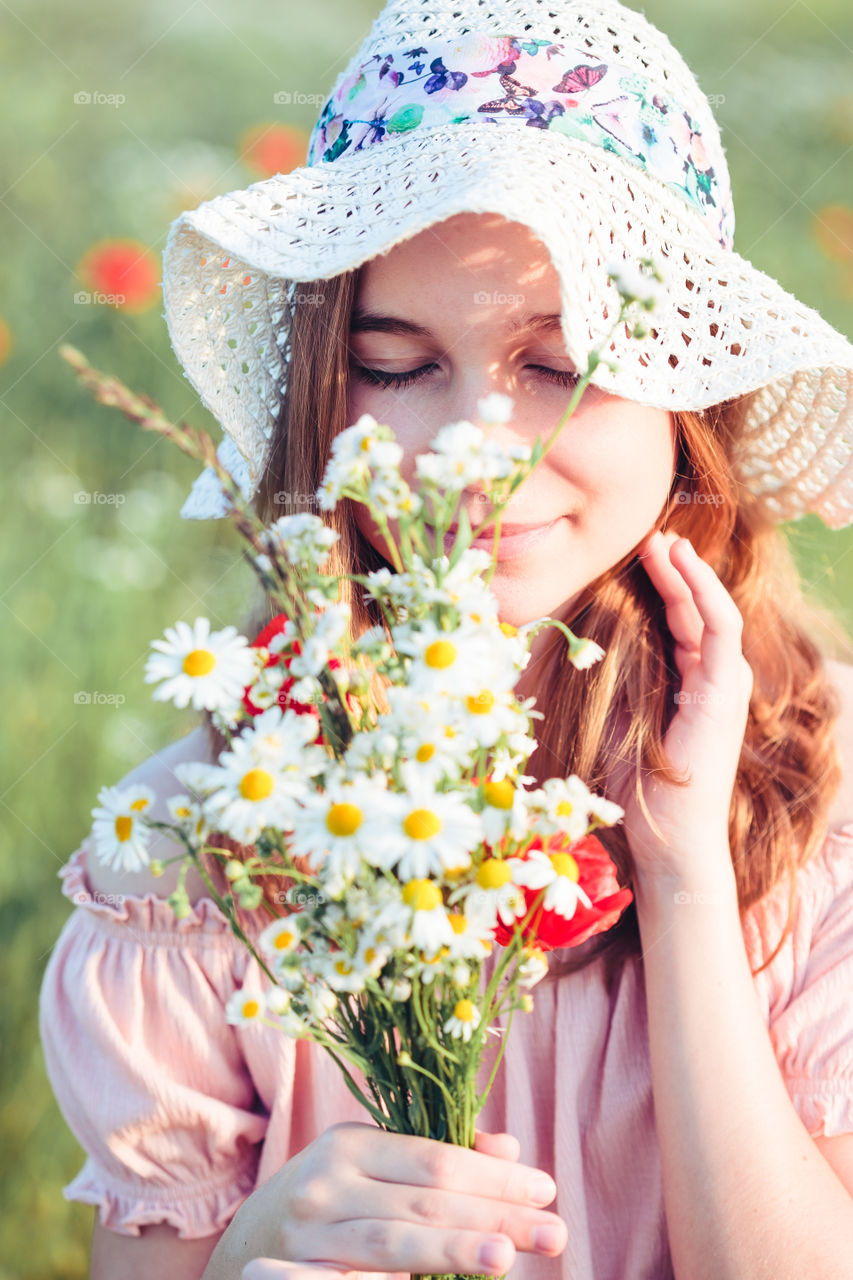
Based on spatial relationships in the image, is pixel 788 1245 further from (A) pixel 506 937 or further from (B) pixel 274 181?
(B) pixel 274 181

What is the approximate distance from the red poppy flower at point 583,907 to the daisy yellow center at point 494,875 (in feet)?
0.35


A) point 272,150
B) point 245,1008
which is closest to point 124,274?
point 272,150

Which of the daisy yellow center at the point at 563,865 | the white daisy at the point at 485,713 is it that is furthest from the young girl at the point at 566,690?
the white daisy at the point at 485,713

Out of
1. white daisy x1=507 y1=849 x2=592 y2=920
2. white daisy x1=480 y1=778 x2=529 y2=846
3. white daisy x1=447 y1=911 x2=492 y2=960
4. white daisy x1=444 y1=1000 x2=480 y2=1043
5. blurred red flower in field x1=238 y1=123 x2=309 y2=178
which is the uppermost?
blurred red flower in field x1=238 y1=123 x2=309 y2=178

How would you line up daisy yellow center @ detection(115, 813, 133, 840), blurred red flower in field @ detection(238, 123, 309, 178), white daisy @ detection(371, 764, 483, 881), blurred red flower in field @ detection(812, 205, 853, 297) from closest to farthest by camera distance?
white daisy @ detection(371, 764, 483, 881)
daisy yellow center @ detection(115, 813, 133, 840)
blurred red flower in field @ detection(238, 123, 309, 178)
blurred red flower in field @ detection(812, 205, 853, 297)

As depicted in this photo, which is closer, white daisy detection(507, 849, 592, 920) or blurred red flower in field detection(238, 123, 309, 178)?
white daisy detection(507, 849, 592, 920)

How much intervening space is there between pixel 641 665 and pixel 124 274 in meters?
1.89

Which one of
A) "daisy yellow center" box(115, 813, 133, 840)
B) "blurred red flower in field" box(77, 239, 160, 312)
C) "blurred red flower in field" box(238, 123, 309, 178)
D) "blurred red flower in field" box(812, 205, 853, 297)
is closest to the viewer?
"daisy yellow center" box(115, 813, 133, 840)

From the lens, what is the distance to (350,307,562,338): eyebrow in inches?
40.1

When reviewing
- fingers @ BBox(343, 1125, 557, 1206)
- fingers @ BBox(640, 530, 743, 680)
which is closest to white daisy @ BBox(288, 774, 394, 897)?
fingers @ BBox(343, 1125, 557, 1206)

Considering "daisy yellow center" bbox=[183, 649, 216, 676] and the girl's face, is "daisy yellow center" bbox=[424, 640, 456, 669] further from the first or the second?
the girl's face

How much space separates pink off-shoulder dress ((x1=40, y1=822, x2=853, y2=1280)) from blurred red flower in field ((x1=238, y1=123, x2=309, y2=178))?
80.1 inches

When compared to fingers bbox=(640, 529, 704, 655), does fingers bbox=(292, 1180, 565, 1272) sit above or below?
below

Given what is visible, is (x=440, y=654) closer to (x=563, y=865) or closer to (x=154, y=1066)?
(x=563, y=865)
